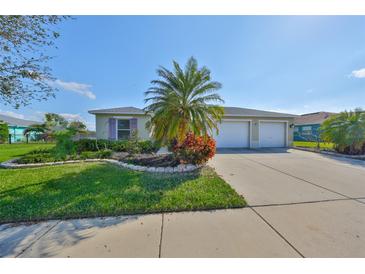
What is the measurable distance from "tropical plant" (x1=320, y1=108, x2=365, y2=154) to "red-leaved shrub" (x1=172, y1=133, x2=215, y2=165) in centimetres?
924

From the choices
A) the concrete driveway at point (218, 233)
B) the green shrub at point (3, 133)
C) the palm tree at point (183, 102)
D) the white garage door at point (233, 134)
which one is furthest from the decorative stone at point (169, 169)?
the green shrub at point (3, 133)

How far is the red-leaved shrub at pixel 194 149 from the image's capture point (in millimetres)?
6246

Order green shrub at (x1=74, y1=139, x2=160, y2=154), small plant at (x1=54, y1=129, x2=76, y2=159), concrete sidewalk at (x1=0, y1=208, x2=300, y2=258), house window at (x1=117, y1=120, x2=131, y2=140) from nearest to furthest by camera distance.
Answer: concrete sidewalk at (x1=0, y1=208, x2=300, y2=258), small plant at (x1=54, y1=129, x2=76, y2=159), green shrub at (x1=74, y1=139, x2=160, y2=154), house window at (x1=117, y1=120, x2=131, y2=140)

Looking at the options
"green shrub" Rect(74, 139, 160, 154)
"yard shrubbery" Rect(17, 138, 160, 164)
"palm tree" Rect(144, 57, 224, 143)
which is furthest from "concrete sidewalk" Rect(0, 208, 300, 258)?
"green shrub" Rect(74, 139, 160, 154)

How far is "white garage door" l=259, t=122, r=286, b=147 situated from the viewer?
542 inches

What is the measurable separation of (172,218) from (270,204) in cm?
217

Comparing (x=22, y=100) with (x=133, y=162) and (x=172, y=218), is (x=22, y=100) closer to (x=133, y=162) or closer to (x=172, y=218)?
(x=133, y=162)

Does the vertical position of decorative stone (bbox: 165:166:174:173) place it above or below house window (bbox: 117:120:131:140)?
below

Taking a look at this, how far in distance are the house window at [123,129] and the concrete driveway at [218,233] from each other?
28.9 ft

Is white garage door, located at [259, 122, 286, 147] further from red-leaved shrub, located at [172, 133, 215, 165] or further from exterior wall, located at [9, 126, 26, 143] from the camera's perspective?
exterior wall, located at [9, 126, 26, 143]

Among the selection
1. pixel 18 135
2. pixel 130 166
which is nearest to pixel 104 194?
pixel 130 166

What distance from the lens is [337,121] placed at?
1085cm
